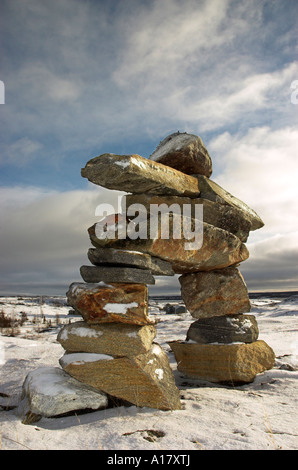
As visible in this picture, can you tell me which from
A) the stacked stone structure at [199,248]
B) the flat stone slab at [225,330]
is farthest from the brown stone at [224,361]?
the flat stone slab at [225,330]

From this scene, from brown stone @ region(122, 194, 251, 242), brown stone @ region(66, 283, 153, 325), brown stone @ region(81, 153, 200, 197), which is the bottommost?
Answer: brown stone @ region(66, 283, 153, 325)

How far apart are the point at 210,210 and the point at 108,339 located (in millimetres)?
3010

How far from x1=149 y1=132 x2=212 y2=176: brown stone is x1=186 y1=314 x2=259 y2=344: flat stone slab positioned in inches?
117

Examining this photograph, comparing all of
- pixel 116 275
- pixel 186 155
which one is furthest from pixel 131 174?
pixel 186 155

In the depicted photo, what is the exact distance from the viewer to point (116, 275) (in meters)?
4.82

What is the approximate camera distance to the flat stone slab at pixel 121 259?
4.84 metres

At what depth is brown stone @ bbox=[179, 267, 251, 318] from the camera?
6371mm

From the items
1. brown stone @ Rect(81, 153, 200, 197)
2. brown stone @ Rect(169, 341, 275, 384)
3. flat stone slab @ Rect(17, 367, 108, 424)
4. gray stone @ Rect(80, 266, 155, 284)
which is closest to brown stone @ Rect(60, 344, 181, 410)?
flat stone slab @ Rect(17, 367, 108, 424)

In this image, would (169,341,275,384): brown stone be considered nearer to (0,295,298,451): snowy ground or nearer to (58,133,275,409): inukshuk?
(58,133,275,409): inukshuk

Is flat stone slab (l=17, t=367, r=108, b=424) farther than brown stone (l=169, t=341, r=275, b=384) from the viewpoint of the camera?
No

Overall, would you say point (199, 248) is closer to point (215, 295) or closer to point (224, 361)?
point (215, 295)

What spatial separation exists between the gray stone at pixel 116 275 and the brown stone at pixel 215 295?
5.73 ft

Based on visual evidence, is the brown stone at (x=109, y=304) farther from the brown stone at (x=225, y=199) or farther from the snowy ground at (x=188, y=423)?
the brown stone at (x=225, y=199)

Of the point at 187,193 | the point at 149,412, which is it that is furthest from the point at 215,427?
the point at 187,193
